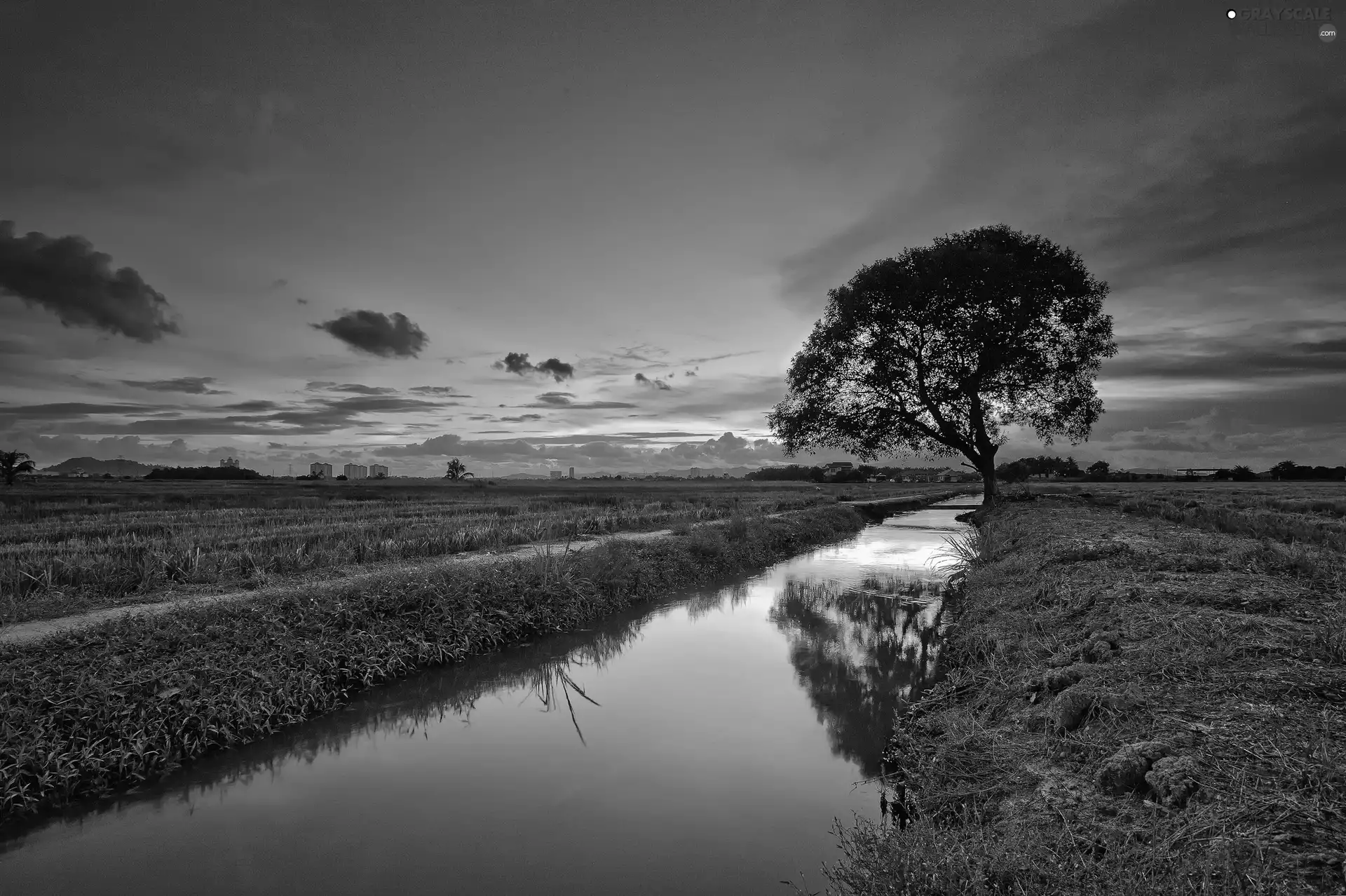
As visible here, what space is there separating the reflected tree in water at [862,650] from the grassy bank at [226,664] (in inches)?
157

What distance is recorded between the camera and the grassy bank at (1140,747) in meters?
2.50

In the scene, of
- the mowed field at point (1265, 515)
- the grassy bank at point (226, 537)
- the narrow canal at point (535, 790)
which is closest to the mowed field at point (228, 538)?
the grassy bank at point (226, 537)

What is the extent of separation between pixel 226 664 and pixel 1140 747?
7613 mm

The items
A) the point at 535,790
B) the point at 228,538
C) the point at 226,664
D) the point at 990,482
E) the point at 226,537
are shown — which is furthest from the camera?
the point at 990,482

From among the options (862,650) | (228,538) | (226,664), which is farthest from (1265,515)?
(228,538)

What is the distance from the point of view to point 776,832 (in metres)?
4.46

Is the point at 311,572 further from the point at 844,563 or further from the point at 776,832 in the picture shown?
the point at 844,563

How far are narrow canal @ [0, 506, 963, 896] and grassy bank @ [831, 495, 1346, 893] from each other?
2.72 feet

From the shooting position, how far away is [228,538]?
15.7 meters

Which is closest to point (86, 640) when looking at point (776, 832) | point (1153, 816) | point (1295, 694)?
point (776, 832)

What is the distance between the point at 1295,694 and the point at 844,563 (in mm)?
14293

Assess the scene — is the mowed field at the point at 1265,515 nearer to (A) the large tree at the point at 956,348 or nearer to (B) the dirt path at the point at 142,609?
(A) the large tree at the point at 956,348

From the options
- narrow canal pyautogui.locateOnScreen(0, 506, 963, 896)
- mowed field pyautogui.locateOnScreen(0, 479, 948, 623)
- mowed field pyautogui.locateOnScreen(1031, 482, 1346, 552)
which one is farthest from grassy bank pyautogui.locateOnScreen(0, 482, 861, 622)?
mowed field pyautogui.locateOnScreen(1031, 482, 1346, 552)

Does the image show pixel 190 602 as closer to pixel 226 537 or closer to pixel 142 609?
pixel 142 609
